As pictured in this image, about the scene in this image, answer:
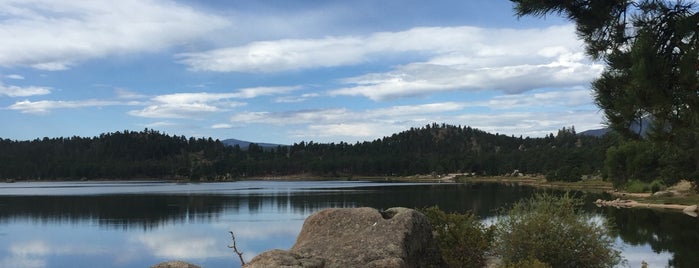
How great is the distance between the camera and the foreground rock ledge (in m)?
14.1

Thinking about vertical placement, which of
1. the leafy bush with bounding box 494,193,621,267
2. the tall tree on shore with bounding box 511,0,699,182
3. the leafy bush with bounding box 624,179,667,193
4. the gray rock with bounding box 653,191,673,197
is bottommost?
the gray rock with bounding box 653,191,673,197

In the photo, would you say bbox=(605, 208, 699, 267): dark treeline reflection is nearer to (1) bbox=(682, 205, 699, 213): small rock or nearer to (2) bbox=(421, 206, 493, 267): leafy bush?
(1) bbox=(682, 205, 699, 213): small rock

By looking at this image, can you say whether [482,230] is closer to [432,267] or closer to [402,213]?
[432,267]

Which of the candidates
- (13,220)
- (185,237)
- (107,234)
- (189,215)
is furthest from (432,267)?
(13,220)

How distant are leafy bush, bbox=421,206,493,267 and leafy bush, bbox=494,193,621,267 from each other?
0.85m

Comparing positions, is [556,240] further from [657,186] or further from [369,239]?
[657,186]

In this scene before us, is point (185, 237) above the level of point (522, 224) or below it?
below

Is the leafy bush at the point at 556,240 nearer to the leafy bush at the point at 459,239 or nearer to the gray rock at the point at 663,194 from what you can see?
the leafy bush at the point at 459,239

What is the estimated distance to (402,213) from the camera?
51.3 feet

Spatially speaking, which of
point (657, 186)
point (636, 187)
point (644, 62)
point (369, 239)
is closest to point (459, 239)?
point (369, 239)

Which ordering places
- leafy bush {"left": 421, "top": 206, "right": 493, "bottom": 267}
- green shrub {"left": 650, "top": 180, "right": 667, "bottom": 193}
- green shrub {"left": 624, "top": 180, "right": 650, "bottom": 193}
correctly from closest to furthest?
1. leafy bush {"left": 421, "top": 206, "right": 493, "bottom": 267}
2. green shrub {"left": 650, "top": 180, "right": 667, "bottom": 193}
3. green shrub {"left": 624, "top": 180, "right": 650, "bottom": 193}

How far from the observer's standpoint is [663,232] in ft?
143

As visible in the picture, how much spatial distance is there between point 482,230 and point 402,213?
5067mm

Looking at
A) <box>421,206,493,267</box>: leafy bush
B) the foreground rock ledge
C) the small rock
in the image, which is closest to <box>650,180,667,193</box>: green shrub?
the small rock
